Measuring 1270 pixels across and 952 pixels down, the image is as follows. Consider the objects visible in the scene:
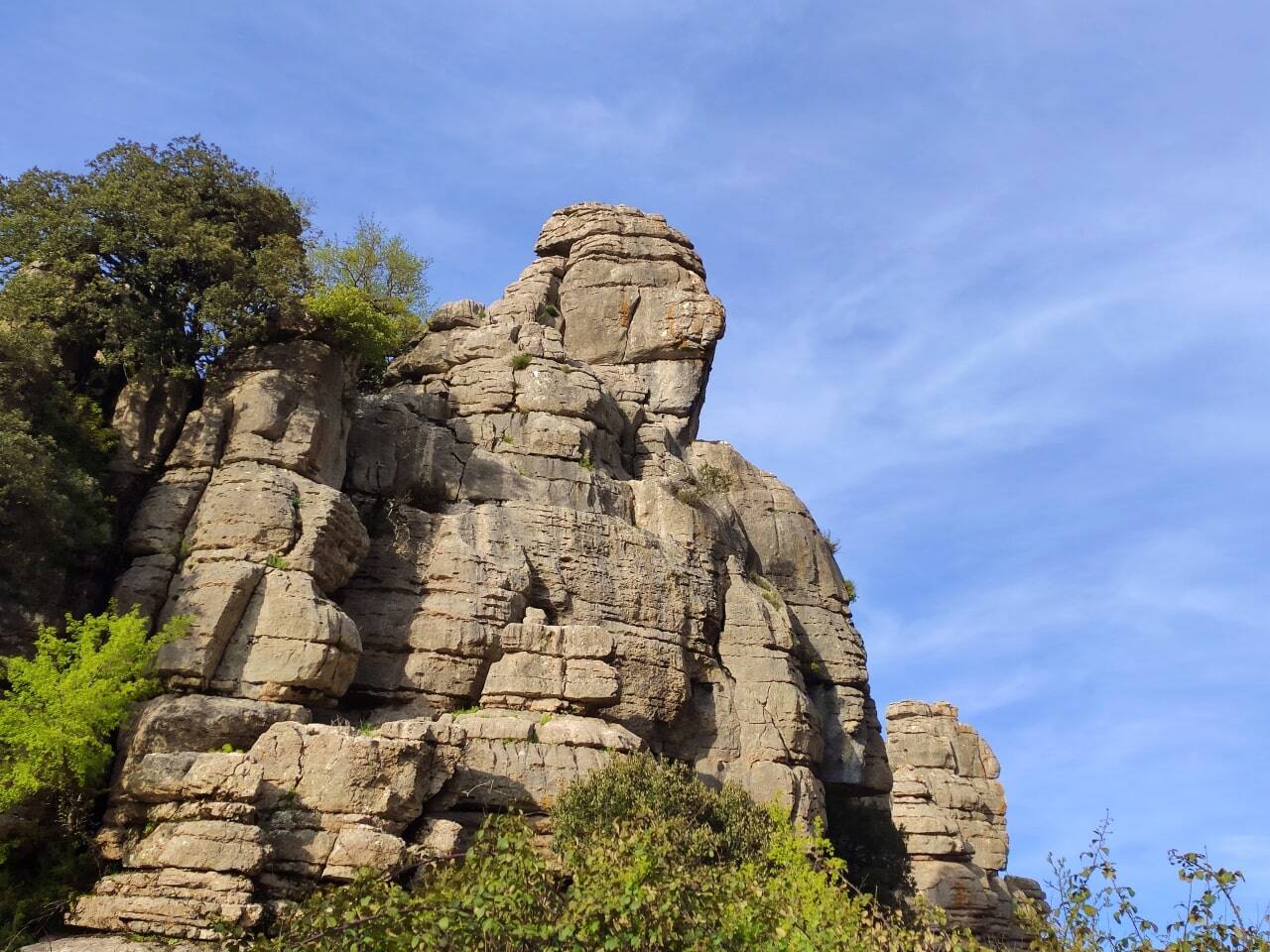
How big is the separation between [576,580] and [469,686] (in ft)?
15.5

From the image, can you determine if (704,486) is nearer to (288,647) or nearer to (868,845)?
(868,845)

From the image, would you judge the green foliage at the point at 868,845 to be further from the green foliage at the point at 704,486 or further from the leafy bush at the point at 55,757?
the leafy bush at the point at 55,757

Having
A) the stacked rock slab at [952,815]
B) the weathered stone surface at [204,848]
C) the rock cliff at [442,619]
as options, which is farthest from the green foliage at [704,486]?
the weathered stone surface at [204,848]

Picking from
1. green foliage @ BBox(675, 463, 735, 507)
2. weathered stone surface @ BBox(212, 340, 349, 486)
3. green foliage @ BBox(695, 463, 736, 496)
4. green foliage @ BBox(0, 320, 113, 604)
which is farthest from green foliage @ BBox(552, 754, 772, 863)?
green foliage @ BBox(0, 320, 113, 604)

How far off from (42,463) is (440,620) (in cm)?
1028

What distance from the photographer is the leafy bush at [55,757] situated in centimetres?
2239

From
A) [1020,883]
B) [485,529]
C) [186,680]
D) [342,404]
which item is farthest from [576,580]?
[1020,883]

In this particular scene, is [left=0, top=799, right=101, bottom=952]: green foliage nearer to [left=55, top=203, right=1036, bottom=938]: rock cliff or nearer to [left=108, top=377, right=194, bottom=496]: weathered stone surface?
[left=55, top=203, right=1036, bottom=938]: rock cliff

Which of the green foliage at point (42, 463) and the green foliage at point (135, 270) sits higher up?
the green foliage at point (135, 270)

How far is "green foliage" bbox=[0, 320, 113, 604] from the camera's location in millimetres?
25656

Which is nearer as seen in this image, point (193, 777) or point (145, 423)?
point (193, 777)

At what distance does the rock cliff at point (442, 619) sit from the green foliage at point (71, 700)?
66cm

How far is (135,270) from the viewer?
102 feet

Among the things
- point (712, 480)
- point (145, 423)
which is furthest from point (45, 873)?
point (712, 480)
